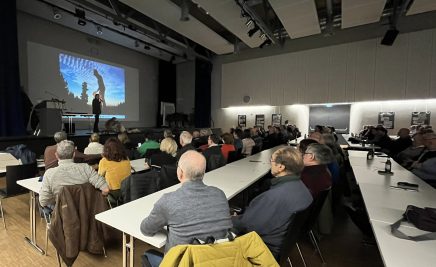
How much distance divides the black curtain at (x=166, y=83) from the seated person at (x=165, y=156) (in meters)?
9.12

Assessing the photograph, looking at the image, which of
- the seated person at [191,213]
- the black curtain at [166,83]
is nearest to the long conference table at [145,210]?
the seated person at [191,213]

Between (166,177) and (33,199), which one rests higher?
(166,177)

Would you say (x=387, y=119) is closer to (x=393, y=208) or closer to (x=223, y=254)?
(x=393, y=208)

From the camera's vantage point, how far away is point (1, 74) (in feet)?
19.9

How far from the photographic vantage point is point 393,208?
1860mm

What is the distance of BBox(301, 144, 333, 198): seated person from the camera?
2.30 meters

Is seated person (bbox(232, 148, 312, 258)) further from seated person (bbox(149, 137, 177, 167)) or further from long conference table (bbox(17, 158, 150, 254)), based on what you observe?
long conference table (bbox(17, 158, 150, 254))

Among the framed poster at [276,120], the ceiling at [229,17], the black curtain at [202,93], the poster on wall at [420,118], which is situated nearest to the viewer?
the ceiling at [229,17]

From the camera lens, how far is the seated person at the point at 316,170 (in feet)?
7.56

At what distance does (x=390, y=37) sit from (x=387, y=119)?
292 cm

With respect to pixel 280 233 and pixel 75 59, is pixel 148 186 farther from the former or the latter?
pixel 75 59

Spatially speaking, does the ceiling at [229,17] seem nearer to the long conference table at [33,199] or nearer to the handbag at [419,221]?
the long conference table at [33,199]

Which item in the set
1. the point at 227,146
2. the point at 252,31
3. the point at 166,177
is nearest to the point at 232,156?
the point at 227,146

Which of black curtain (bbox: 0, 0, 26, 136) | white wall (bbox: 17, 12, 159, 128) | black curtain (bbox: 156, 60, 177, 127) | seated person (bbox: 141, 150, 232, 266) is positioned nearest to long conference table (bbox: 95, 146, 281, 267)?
seated person (bbox: 141, 150, 232, 266)
